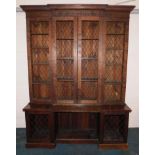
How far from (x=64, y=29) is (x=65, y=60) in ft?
1.79

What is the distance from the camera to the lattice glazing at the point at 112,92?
3062 mm

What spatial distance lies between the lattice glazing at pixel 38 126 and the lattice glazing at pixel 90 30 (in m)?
1.75

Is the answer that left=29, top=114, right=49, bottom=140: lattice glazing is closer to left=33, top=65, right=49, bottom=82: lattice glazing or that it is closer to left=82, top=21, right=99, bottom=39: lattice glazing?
left=33, top=65, right=49, bottom=82: lattice glazing

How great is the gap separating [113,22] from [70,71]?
114 centimetres

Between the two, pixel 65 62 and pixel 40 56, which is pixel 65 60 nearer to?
pixel 65 62

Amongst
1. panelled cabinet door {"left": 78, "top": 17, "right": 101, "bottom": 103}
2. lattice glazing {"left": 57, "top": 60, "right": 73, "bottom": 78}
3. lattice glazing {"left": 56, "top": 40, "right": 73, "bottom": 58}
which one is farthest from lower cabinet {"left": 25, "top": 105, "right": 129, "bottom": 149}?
lattice glazing {"left": 56, "top": 40, "right": 73, "bottom": 58}

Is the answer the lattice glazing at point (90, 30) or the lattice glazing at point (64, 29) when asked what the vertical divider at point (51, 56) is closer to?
the lattice glazing at point (64, 29)

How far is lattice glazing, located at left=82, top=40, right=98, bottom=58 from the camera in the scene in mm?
2994

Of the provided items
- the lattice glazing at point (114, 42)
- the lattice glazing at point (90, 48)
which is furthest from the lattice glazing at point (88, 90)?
the lattice glazing at point (114, 42)

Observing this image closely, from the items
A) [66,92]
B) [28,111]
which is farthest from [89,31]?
[28,111]

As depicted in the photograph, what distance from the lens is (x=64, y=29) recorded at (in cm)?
296

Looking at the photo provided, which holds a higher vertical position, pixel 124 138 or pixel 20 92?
pixel 20 92
